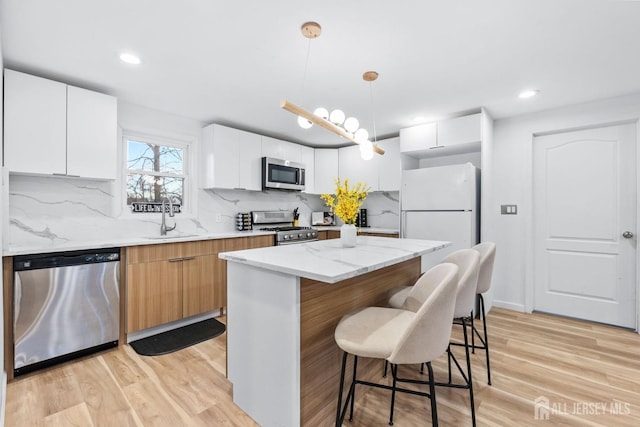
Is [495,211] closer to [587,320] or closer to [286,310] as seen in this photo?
[587,320]

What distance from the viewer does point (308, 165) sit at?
4754 mm

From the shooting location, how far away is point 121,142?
3.07 m

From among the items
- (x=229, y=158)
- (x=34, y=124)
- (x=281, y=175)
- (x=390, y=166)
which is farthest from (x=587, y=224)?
(x=34, y=124)

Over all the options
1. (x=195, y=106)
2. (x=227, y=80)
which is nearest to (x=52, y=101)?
(x=195, y=106)

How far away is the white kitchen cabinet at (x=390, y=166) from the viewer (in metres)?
4.18

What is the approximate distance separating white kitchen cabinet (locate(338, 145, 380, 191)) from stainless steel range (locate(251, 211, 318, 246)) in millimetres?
1047

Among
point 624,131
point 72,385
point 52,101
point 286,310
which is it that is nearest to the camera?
point 286,310

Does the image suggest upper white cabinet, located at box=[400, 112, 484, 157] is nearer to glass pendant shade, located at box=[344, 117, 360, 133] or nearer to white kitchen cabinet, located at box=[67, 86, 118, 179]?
glass pendant shade, located at box=[344, 117, 360, 133]

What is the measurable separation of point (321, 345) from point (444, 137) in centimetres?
290

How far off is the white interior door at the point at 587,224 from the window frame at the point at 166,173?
4.14 m

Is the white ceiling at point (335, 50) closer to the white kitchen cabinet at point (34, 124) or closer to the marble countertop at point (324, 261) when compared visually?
the white kitchen cabinet at point (34, 124)

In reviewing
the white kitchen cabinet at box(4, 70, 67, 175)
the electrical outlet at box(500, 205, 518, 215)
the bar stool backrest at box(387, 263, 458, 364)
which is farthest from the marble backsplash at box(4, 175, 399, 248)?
the electrical outlet at box(500, 205, 518, 215)

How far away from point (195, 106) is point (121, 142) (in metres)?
0.85

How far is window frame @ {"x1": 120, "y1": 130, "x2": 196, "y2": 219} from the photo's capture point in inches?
122
